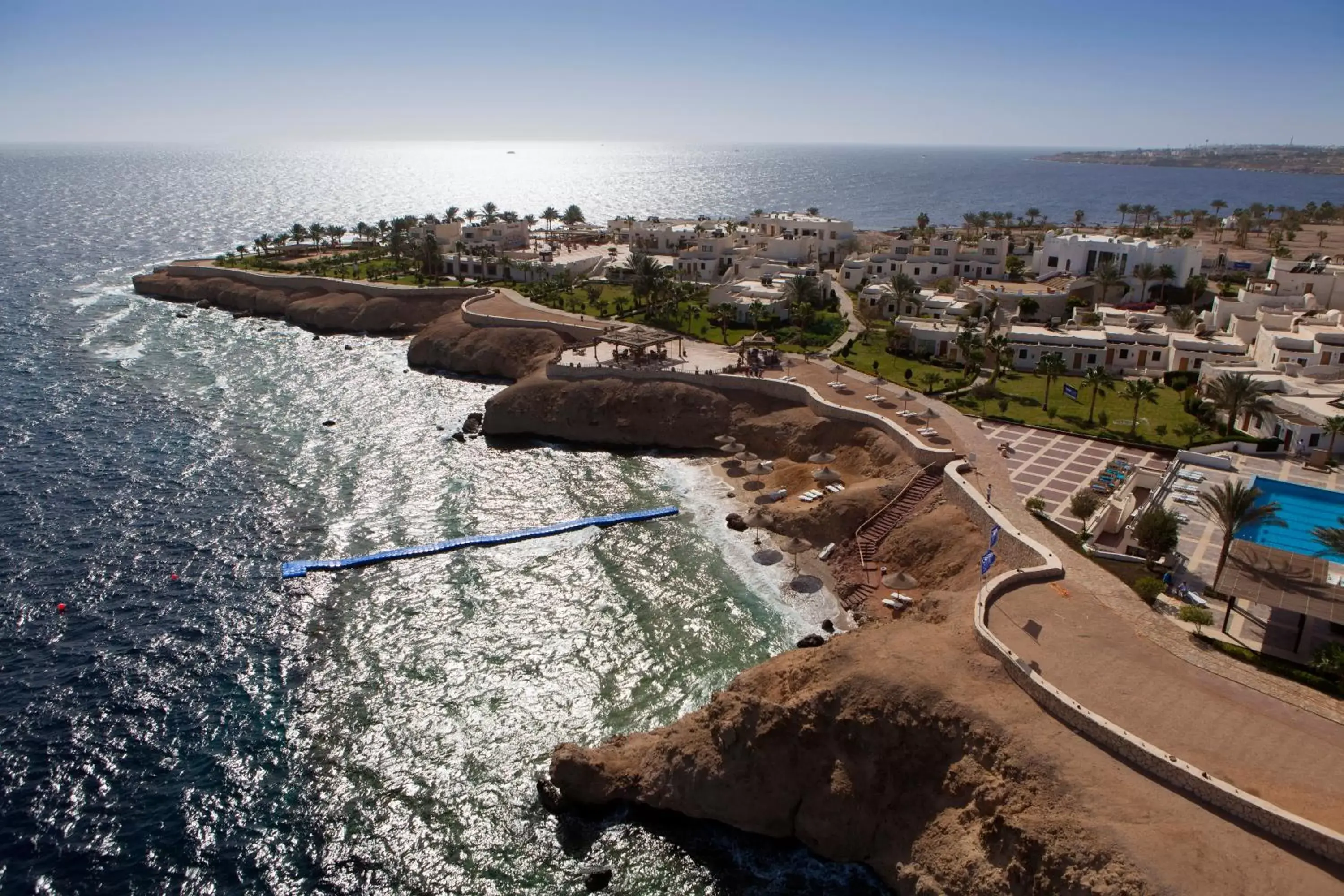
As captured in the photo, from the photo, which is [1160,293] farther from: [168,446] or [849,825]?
[168,446]

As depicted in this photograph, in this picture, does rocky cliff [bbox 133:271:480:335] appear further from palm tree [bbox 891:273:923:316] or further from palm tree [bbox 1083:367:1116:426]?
palm tree [bbox 1083:367:1116:426]

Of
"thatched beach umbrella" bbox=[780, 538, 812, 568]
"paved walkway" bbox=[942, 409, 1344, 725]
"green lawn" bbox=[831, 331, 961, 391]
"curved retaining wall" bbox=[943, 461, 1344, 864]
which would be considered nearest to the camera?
"curved retaining wall" bbox=[943, 461, 1344, 864]

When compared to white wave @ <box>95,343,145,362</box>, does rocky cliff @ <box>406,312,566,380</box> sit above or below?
above

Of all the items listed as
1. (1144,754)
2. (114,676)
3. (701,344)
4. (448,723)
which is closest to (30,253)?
(701,344)

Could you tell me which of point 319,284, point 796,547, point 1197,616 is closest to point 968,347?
point 796,547

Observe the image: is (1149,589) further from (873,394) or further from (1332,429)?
(873,394)

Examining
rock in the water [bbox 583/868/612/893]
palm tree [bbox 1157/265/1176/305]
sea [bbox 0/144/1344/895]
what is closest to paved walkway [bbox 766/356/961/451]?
sea [bbox 0/144/1344/895]

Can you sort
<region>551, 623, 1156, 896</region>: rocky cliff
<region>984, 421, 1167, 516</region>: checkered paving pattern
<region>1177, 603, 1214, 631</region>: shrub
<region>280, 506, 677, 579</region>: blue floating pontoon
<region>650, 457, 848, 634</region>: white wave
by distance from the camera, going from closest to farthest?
<region>551, 623, 1156, 896</region>: rocky cliff
<region>1177, 603, 1214, 631</region>: shrub
<region>650, 457, 848, 634</region>: white wave
<region>280, 506, 677, 579</region>: blue floating pontoon
<region>984, 421, 1167, 516</region>: checkered paving pattern
